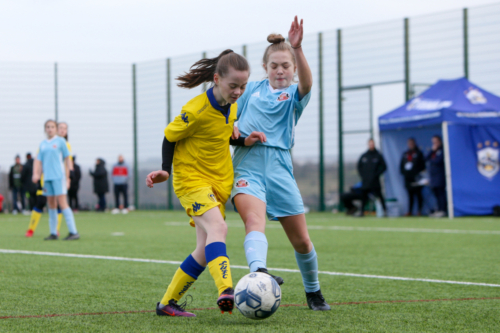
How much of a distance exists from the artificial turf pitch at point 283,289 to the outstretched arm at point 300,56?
1.41 meters

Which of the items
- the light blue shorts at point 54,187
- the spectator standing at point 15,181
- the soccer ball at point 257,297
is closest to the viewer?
the soccer ball at point 257,297

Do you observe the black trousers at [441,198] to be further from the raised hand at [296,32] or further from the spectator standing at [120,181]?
the raised hand at [296,32]

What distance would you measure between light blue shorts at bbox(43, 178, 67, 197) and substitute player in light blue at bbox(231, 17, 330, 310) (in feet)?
19.2

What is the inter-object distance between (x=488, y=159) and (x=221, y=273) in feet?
43.3

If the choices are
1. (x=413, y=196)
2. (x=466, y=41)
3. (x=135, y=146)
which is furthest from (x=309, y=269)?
(x=135, y=146)

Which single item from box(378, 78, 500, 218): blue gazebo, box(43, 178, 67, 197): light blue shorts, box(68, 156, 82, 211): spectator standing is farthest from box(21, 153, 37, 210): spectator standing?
box(378, 78, 500, 218): blue gazebo

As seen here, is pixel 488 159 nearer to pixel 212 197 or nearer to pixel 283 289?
pixel 283 289

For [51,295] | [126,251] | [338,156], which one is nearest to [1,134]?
[338,156]

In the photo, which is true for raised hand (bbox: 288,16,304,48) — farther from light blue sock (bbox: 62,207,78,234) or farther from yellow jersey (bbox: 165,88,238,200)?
light blue sock (bbox: 62,207,78,234)

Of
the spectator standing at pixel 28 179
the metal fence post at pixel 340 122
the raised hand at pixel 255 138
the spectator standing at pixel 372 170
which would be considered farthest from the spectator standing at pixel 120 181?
the raised hand at pixel 255 138

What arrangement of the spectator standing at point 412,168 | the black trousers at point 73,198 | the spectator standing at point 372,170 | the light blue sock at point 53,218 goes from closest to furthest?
the light blue sock at point 53,218 → the spectator standing at point 412,168 → the spectator standing at point 372,170 → the black trousers at point 73,198

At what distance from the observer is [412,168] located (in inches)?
611

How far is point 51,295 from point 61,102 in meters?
19.1

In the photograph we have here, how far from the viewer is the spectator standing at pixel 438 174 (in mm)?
15008
